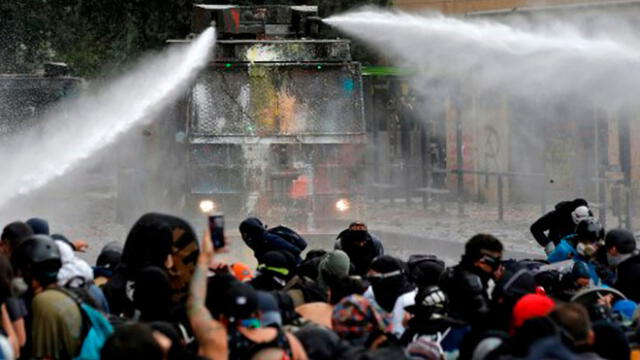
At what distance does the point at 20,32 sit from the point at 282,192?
1347 centimetres

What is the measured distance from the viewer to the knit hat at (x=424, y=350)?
712 cm

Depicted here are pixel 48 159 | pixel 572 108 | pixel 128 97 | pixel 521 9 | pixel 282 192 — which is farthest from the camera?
pixel 521 9

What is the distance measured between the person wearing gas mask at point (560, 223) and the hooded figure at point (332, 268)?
287 centimetres

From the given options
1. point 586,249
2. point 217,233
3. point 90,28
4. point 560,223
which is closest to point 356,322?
→ point 217,233

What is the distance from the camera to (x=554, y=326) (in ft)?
19.7

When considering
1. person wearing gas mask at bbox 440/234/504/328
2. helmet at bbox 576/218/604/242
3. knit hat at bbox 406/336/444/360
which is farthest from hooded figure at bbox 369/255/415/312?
helmet at bbox 576/218/604/242

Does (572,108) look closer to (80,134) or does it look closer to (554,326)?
(80,134)

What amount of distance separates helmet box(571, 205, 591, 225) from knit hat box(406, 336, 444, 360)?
408 cm

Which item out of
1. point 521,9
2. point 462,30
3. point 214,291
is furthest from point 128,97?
point 214,291

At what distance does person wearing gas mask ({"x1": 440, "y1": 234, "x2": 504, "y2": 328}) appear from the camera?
7402 millimetres

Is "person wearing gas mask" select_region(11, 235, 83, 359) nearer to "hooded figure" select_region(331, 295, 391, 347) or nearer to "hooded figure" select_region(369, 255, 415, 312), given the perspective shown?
"hooded figure" select_region(331, 295, 391, 347)

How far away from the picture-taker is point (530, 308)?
663 cm

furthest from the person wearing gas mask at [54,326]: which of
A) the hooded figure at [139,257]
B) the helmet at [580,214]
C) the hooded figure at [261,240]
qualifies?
the helmet at [580,214]

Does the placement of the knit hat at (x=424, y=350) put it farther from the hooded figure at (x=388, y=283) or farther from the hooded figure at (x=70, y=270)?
the hooded figure at (x=70, y=270)
